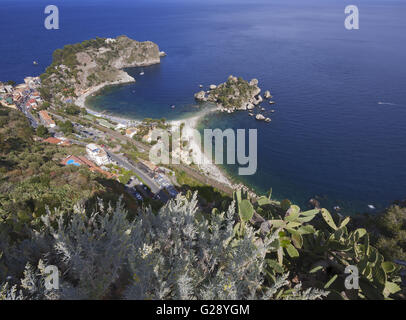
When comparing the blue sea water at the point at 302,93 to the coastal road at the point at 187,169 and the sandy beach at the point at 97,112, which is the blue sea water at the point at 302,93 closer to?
the sandy beach at the point at 97,112

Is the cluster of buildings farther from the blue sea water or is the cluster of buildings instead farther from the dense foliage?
the dense foliage

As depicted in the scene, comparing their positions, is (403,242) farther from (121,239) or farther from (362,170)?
(362,170)

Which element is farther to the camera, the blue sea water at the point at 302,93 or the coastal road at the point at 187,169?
the blue sea water at the point at 302,93

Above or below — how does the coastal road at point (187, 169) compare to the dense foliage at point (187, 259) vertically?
below

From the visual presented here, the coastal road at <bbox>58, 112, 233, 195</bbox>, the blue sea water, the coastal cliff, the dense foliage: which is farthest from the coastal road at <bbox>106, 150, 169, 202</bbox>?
the coastal cliff

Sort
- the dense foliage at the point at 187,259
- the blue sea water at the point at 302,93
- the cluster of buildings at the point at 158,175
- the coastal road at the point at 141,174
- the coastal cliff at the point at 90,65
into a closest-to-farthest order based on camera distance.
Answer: the dense foliage at the point at 187,259 → the coastal road at the point at 141,174 → the cluster of buildings at the point at 158,175 → the blue sea water at the point at 302,93 → the coastal cliff at the point at 90,65

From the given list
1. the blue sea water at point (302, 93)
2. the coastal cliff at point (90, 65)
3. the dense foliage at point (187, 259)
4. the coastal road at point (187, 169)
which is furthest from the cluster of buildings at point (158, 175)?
the coastal cliff at point (90, 65)

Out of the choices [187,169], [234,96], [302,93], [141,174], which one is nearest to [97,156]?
[141,174]
